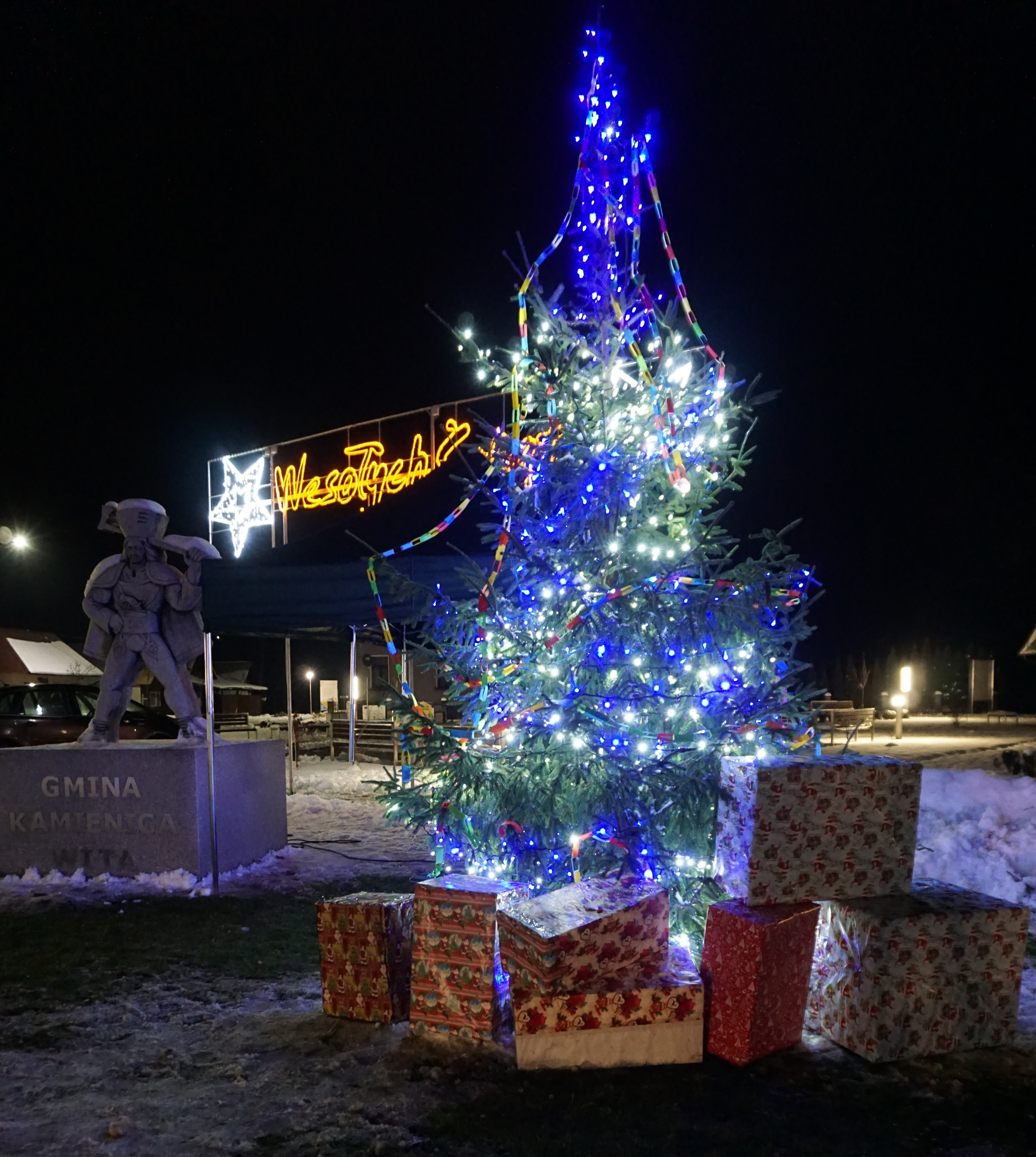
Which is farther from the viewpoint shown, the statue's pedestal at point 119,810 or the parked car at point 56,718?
the parked car at point 56,718

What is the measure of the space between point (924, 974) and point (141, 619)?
6514 millimetres

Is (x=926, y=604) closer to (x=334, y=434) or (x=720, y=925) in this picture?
(x=334, y=434)

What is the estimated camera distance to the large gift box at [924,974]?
345cm

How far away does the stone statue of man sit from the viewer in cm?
732

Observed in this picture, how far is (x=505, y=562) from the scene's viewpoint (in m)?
4.73

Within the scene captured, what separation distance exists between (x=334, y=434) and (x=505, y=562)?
45.1 feet

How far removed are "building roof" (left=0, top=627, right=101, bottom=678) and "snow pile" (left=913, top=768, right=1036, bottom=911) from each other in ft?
85.0

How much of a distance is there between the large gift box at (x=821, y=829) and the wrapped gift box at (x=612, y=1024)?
556 millimetres

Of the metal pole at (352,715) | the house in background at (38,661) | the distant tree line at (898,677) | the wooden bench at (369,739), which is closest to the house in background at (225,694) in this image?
the house in background at (38,661)

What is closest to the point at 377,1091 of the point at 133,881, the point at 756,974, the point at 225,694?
the point at 756,974

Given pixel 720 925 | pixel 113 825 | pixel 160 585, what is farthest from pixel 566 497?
pixel 113 825

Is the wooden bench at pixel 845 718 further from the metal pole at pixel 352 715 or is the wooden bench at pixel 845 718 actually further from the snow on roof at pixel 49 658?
the snow on roof at pixel 49 658

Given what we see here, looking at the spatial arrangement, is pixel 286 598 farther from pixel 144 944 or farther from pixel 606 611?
pixel 606 611

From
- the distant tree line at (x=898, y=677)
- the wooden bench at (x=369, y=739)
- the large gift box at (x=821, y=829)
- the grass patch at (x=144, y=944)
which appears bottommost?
the distant tree line at (x=898, y=677)
